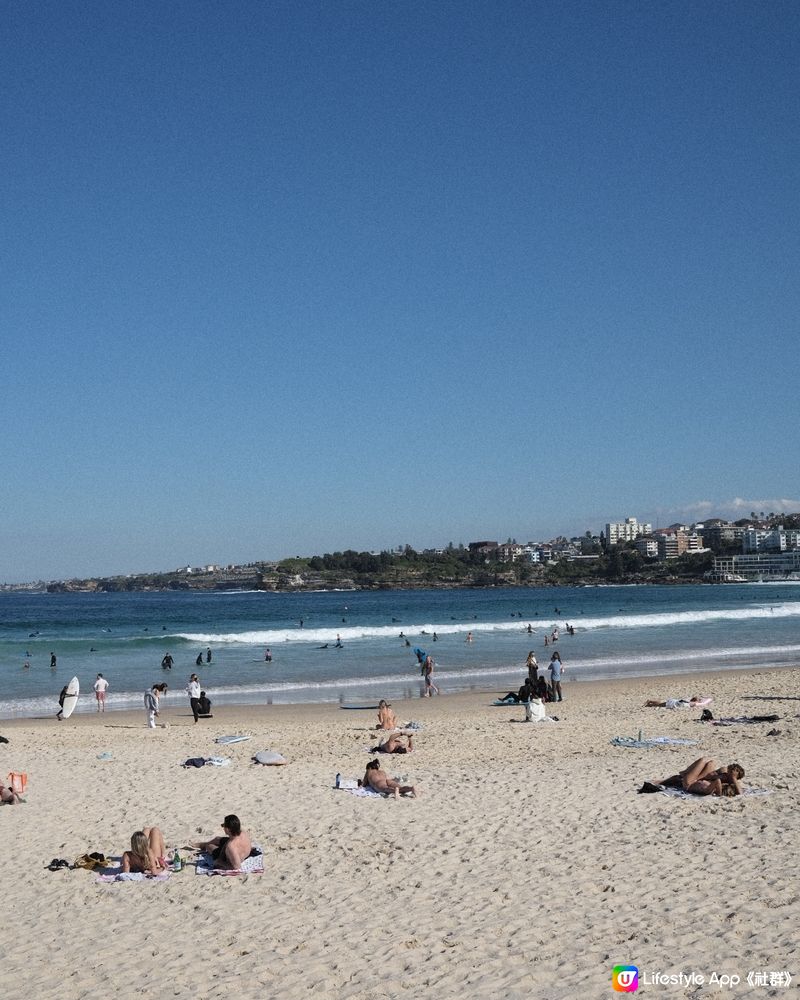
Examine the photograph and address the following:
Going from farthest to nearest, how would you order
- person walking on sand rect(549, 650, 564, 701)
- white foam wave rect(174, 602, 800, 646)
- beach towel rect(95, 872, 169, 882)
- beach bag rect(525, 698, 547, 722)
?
white foam wave rect(174, 602, 800, 646)
person walking on sand rect(549, 650, 564, 701)
beach bag rect(525, 698, 547, 722)
beach towel rect(95, 872, 169, 882)

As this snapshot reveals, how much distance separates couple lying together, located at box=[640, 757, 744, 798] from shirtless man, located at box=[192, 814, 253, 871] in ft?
18.3

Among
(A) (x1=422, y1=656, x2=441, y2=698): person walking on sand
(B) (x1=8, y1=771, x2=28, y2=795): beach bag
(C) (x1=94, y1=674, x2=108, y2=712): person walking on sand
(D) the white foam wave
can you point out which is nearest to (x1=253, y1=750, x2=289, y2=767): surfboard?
(B) (x1=8, y1=771, x2=28, y2=795): beach bag

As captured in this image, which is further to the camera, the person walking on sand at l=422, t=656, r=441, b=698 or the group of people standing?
the person walking on sand at l=422, t=656, r=441, b=698

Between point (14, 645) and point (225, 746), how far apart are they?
39808 millimetres

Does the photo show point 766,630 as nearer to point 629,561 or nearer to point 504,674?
point 504,674

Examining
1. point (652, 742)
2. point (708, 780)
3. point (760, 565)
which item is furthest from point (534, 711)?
point (760, 565)

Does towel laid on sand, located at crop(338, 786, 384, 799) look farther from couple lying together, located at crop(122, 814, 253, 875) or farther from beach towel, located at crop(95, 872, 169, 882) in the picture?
beach towel, located at crop(95, 872, 169, 882)

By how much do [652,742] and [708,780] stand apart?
4.93 metres

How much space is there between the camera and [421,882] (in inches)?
364

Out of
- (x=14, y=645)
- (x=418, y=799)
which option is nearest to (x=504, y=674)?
(x=418, y=799)

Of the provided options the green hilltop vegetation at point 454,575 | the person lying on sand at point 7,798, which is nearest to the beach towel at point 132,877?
the person lying on sand at point 7,798

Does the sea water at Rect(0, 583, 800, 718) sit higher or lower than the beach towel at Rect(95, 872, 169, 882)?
lower

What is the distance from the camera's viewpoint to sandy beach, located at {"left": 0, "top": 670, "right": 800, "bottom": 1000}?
279 inches

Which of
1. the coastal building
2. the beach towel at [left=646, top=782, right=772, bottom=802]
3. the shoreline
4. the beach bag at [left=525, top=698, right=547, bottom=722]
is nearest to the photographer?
the beach towel at [left=646, top=782, right=772, bottom=802]
